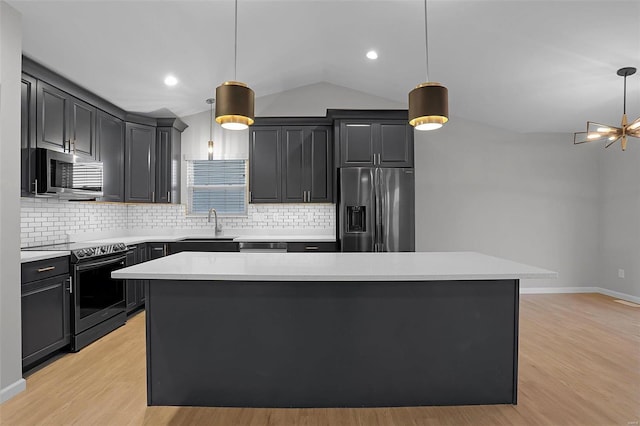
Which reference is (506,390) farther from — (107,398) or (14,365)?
(14,365)

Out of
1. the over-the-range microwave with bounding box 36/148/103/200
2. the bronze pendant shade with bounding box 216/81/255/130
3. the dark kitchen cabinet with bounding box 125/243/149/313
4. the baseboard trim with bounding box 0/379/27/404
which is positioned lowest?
the baseboard trim with bounding box 0/379/27/404

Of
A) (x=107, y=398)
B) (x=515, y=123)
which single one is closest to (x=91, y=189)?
(x=107, y=398)

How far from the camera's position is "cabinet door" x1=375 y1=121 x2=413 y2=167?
4398mm

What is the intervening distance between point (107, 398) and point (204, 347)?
33.1 inches

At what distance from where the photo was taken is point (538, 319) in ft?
13.2

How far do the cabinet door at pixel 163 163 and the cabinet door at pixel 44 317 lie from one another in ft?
6.41

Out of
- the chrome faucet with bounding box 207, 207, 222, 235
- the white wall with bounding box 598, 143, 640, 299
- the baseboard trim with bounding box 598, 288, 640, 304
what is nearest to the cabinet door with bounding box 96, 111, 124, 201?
the chrome faucet with bounding box 207, 207, 222, 235

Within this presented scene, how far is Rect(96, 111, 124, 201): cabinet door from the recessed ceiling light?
0.83 metres

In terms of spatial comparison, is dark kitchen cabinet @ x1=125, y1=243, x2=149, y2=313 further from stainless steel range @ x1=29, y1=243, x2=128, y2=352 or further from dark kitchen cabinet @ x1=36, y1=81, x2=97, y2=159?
dark kitchen cabinet @ x1=36, y1=81, x2=97, y2=159

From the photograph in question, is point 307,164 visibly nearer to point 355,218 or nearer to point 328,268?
point 355,218

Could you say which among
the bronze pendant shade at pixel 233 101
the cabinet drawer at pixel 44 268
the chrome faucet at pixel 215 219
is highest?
the bronze pendant shade at pixel 233 101

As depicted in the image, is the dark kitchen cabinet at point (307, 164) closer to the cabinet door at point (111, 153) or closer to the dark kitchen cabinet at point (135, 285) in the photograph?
the dark kitchen cabinet at point (135, 285)

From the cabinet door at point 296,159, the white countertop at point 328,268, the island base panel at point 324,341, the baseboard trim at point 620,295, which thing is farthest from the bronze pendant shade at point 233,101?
the baseboard trim at point 620,295

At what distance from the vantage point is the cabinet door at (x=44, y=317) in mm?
2602
